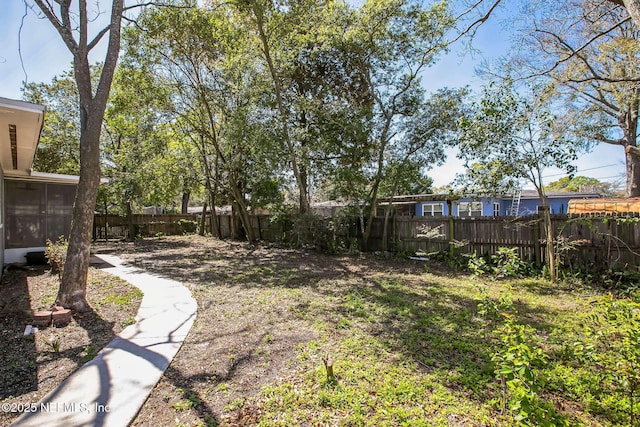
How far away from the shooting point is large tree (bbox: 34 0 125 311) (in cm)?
455

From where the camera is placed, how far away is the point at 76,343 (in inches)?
140

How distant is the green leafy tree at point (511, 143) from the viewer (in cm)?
636

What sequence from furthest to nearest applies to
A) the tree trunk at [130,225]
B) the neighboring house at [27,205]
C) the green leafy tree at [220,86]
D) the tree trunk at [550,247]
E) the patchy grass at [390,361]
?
the tree trunk at [130,225]
the green leafy tree at [220,86]
the neighboring house at [27,205]
the tree trunk at [550,247]
the patchy grass at [390,361]

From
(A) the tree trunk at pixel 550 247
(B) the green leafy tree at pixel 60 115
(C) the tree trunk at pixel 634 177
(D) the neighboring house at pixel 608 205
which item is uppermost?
(B) the green leafy tree at pixel 60 115

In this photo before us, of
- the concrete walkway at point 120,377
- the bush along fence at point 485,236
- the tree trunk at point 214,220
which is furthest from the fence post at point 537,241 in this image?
the tree trunk at point 214,220

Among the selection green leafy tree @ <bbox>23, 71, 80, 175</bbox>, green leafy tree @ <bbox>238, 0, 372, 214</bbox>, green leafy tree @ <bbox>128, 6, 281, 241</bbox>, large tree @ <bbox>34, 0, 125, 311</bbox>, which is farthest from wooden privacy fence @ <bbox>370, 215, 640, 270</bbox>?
green leafy tree @ <bbox>23, 71, 80, 175</bbox>

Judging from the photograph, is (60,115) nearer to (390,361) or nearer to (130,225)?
(130,225)

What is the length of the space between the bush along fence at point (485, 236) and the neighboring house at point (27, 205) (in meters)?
6.89

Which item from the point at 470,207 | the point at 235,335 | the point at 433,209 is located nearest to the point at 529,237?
the point at 470,207

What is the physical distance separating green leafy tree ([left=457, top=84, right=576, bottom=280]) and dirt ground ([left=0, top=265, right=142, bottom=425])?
7145 mm

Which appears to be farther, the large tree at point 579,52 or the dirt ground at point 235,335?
the large tree at point 579,52

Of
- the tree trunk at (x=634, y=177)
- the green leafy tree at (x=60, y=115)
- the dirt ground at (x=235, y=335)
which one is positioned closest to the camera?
the dirt ground at (x=235, y=335)

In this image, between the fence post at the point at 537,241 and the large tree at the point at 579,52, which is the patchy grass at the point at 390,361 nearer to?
the fence post at the point at 537,241

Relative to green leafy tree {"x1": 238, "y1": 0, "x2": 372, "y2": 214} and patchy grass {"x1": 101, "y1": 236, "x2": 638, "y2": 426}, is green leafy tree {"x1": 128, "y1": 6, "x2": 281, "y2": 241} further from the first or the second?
patchy grass {"x1": 101, "y1": 236, "x2": 638, "y2": 426}
